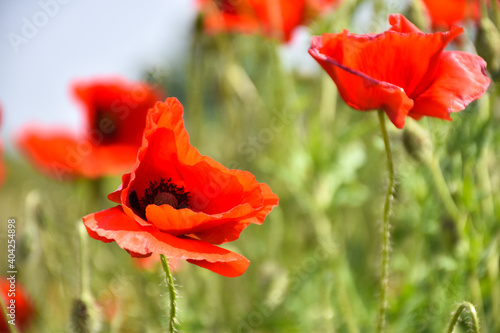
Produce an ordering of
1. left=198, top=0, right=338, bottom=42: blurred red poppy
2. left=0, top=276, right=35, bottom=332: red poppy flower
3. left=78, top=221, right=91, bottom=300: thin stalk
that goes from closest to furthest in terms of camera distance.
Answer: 1. left=78, top=221, right=91, bottom=300: thin stalk
2. left=0, top=276, right=35, bottom=332: red poppy flower
3. left=198, top=0, right=338, bottom=42: blurred red poppy

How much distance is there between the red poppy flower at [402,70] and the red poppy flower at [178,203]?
0.13 m

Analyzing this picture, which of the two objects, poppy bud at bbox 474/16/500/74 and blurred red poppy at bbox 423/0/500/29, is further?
blurred red poppy at bbox 423/0/500/29

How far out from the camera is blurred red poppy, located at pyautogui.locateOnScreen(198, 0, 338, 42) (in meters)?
1.22

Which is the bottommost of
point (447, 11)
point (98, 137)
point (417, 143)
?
point (98, 137)

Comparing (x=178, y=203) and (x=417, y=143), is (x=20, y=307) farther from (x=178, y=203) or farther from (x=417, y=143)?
(x=417, y=143)

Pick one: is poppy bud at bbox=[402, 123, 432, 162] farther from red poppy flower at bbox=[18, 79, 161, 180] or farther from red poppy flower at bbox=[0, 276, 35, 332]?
red poppy flower at bbox=[0, 276, 35, 332]

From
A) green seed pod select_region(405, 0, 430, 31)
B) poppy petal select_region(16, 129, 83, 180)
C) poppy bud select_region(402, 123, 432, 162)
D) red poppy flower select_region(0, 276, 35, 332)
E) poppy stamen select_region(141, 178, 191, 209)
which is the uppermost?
green seed pod select_region(405, 0, 430, 31)

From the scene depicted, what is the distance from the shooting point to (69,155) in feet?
4.00

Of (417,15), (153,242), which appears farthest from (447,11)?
(153,242)

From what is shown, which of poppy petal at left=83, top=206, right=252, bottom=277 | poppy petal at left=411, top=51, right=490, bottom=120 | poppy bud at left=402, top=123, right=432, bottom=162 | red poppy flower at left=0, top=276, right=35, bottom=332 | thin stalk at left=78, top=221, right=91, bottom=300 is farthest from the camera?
red poppy flower at left=0, top=276, right=35, bottom=332

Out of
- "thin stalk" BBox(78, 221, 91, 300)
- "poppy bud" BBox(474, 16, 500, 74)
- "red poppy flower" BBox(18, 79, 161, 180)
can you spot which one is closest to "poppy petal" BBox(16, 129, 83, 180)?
"red poppy flower" BBox(18, 79, 161, 180)

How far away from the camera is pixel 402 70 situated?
0.57m

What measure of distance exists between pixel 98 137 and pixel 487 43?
927 millimetres

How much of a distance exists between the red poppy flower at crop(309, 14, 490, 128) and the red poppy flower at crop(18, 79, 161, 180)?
737 mm
